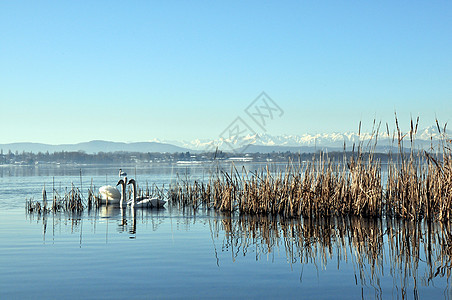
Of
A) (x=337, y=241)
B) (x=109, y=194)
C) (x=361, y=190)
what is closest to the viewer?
(x=337, y=241)

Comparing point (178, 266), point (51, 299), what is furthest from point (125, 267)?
point (51, 299)

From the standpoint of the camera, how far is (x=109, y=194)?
67.2 ft

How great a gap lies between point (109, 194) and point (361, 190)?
10347 millimetres

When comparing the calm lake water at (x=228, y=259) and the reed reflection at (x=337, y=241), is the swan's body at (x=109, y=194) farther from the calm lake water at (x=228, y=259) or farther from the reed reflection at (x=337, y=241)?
the calm lake water at (x=228, y=259)

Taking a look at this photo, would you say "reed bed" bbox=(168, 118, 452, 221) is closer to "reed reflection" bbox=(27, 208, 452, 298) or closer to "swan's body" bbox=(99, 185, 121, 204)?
"reed reflection" bbox=(27, 208, 452, 298)

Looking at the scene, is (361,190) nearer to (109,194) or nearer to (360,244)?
(360,244)

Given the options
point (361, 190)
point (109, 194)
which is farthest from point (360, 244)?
point (109, 194)

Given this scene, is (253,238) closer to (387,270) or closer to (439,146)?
Answer: (387,270)

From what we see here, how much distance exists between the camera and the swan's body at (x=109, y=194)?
2044cm

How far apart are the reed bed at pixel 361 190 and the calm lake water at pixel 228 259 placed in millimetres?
523

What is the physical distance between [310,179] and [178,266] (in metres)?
6.52

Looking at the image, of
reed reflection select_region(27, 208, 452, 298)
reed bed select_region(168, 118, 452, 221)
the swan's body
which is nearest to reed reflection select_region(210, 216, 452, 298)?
reed reflection select_region(27, 208, 452, 298)

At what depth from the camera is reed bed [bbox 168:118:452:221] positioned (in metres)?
12.6

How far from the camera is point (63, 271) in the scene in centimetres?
838
